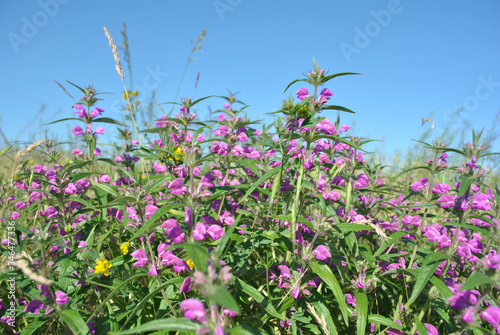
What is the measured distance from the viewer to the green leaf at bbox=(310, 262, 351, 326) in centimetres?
159

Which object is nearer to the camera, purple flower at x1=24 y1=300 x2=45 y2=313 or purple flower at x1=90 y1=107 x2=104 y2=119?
purple flower at x1=24 y1=300 x2=45 y2=313

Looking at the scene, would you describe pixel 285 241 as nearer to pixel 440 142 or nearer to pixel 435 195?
pixel 435 195

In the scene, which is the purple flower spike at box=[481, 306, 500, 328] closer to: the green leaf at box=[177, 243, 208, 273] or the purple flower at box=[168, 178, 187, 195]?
the green leaf at box=[177, 243, 208, 273]

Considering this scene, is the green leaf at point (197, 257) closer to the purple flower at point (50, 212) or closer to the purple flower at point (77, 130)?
the purple flower at point (50, 212)

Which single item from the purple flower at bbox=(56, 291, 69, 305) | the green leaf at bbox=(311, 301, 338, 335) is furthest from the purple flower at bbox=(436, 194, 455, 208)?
the purple flower at bbox=(56, 291, 69, 305)

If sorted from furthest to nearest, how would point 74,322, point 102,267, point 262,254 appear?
point 262,254, point 102,267, point 74,322

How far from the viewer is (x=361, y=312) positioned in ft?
5.56

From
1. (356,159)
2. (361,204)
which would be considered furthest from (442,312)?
(356,159)

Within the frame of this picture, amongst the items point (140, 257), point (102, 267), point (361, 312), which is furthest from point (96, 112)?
point (361, 312)

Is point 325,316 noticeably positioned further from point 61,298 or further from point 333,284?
point 61,298

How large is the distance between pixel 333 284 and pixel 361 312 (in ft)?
0.93

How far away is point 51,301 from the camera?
164 cm

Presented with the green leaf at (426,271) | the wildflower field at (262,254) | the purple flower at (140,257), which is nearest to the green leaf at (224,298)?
the wildflower field at (262,254)

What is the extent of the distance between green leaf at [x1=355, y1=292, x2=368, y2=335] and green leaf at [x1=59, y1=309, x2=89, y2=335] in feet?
4.90
